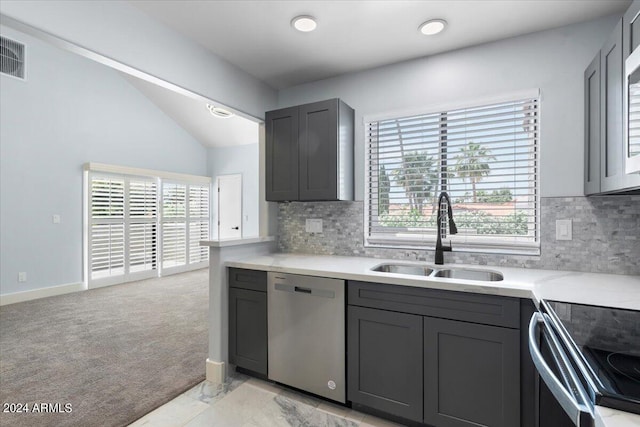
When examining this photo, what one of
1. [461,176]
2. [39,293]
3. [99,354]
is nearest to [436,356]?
[461,176]

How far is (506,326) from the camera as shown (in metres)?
1.58

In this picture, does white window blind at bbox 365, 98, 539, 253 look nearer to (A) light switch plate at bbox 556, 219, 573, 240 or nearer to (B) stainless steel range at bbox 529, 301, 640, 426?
(A) light switch plate at bbox 556, 219, 573, 240

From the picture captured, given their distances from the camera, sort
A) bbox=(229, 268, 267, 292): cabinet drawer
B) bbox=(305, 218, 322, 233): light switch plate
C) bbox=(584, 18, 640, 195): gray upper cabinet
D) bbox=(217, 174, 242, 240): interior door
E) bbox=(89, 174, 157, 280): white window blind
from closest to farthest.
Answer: bbox=(584, 18, 640, 195): gray upper cabinet
bbox=(229, 268, 267, 292): cabinet drawer
bbox=(305, 218, 322, 233): light switch plate
bbox=(89, 174, 157, 280): white window blind
bbox=(217, 174, 242, 240): interior door

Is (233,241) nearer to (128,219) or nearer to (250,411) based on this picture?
(250,411)

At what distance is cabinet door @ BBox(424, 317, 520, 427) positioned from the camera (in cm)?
157

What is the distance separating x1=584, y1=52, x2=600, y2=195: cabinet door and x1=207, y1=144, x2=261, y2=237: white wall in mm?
5873

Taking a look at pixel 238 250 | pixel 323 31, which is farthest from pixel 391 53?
pixel 238 250

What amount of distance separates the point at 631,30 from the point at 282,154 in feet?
7.13

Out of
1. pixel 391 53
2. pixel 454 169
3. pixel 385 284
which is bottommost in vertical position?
pixel 385 284

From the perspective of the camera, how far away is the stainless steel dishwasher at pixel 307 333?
6.61ft

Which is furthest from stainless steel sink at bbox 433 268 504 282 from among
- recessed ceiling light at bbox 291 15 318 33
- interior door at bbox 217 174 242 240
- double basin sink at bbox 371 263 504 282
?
interior door at bbox 217 174 242 240

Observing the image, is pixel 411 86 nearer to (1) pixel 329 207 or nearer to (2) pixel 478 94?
(2) pixel 478 94

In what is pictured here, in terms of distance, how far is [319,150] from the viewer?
255 cm

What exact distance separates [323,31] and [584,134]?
1801 millimetres
